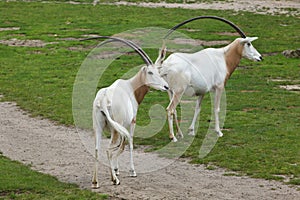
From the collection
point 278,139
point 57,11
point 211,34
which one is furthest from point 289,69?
point 57,11

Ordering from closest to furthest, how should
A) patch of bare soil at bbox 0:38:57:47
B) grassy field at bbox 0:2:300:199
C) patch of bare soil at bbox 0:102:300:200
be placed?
patch of bare soil at bbox 0:102:300:200
grassy field at bbox 0:2:300:199
patch of bare soil at bbox 0:38:57:47

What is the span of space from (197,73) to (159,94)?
447 cm

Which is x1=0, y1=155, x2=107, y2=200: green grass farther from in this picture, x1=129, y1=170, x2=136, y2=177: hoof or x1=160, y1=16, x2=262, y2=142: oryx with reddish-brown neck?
x1=160, y1=16, x2=262, y2=142: oryx with reddish-brown neck

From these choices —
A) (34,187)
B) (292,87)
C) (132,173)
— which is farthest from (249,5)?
(34,187)

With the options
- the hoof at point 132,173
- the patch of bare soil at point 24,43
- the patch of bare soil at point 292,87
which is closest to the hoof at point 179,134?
the hoof at point 132,173

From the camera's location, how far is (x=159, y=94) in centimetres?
1895

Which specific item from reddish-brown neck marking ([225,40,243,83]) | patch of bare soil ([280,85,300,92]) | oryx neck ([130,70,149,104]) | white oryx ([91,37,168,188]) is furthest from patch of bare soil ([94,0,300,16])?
white oryx ([91,37,168,188])

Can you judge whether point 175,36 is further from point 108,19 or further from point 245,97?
point 245,97

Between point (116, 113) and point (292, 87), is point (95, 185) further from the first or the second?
point (292, 87)

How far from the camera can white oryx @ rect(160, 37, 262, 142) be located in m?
14.4

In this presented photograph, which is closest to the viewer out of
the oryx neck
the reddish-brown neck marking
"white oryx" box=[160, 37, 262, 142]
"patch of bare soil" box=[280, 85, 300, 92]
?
the oryx neck

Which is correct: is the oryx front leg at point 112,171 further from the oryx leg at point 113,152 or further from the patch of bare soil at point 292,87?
the patch of bare soil at point 292,87

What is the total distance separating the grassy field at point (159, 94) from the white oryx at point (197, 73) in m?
0.74

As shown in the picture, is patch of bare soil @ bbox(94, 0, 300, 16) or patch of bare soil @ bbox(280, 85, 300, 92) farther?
patch of bare soil @ bbox(94, 0, 300, 16)
